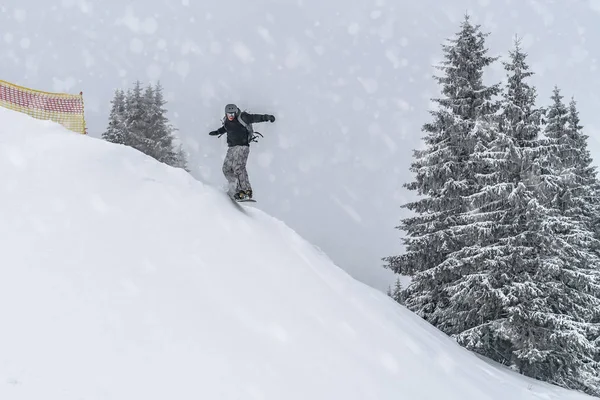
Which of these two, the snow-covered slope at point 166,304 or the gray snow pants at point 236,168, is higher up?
the gray snow pants at point 236,168

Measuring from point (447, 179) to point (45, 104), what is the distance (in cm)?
1365

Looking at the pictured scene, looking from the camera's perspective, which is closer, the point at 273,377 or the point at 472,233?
the point at 273,377

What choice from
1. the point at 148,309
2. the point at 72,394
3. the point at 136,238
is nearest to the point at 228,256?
the point at 136,238

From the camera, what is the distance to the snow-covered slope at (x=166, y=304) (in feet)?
13.2

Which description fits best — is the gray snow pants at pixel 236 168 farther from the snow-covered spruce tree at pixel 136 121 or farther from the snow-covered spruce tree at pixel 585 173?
the snow-covered spruce tree at pixel 136 121

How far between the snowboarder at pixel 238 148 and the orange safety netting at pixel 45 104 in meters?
8.54

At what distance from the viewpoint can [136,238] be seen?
5.96m

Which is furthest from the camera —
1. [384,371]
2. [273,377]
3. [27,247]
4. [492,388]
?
[492,388]

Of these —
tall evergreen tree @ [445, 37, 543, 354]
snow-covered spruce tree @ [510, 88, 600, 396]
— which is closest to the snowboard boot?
tall evergreen tree @ [445, 37, 543, 354]

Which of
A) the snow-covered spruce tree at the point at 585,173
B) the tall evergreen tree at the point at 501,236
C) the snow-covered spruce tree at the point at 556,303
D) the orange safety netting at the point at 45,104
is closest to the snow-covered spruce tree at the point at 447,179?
the tall evergreen tree at the point at 501,236

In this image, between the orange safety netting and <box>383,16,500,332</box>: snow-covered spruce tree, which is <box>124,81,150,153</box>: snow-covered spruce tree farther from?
<box>383,16,500,332</box>: snow-covered spruce tree

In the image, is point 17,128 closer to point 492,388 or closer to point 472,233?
point 492,388

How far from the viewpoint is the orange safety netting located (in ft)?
49.5

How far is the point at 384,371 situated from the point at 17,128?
22.0 ft
